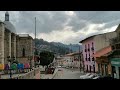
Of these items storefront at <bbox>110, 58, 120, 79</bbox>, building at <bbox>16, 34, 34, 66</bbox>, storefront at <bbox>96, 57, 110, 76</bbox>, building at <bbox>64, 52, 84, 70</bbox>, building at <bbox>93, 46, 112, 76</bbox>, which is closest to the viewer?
storefront at <bbox>110, 58, 120, 79</bbox>

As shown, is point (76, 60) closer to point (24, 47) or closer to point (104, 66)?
point (24, 47)

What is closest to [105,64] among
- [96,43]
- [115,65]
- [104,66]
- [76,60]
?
[104,66]

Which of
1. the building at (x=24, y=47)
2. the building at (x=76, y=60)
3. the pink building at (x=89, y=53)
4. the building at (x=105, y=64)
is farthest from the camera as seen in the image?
the building at (x=24, y=47)

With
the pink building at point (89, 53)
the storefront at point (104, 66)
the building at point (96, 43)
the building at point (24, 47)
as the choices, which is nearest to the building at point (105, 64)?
the storefront at point (104, 66)

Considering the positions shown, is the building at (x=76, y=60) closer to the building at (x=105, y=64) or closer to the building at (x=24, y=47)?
the building at (x=24, y=47)

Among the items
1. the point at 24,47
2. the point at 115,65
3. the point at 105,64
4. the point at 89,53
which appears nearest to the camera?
the point at 115,65

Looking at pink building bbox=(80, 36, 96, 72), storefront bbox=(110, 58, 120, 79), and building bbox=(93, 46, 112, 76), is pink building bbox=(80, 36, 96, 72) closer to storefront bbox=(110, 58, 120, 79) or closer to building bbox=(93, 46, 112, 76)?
building bbox=(93, 46, 112, 76)

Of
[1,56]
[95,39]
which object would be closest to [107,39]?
[95,39]

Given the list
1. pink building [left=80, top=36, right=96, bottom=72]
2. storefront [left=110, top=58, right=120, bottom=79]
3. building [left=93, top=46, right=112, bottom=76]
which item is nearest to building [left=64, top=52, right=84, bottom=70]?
pink building [left=80, top=36, right=96, bottom=72]

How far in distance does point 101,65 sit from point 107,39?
3910 mm
